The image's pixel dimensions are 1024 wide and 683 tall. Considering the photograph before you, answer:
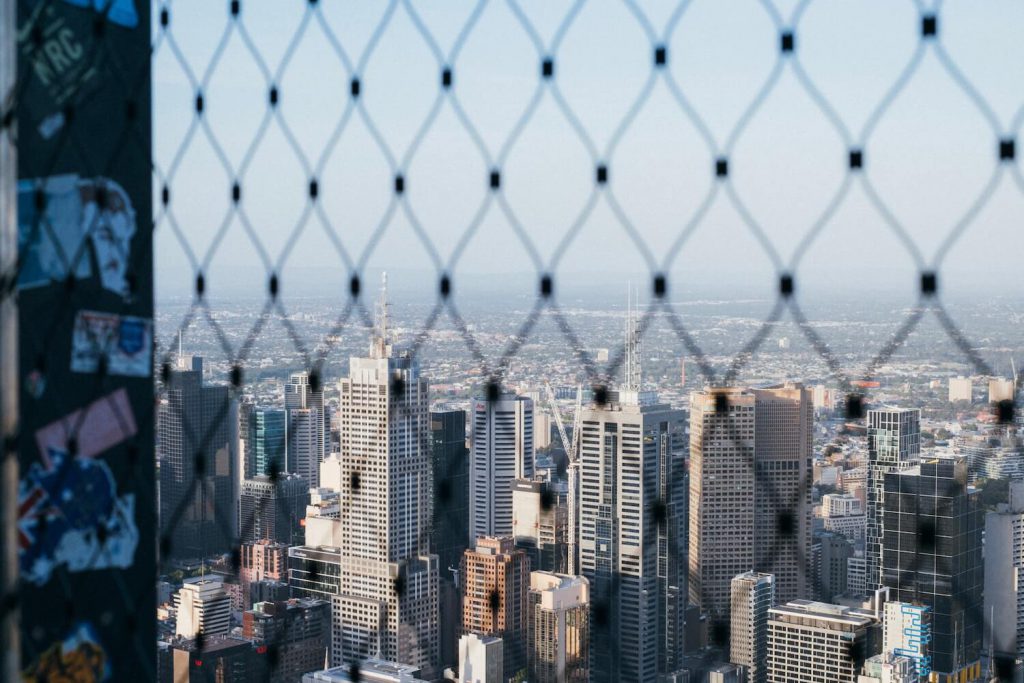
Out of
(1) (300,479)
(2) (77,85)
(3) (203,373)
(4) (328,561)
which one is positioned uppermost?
(2) (77,85)

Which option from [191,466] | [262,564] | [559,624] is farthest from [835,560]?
[262,564]

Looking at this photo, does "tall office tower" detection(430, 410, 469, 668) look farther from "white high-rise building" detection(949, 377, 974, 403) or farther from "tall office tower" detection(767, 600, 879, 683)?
"white high-rise building" detection(949, 377, 974, 403)

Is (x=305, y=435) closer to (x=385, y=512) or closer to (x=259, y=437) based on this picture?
(x=259, y=437)

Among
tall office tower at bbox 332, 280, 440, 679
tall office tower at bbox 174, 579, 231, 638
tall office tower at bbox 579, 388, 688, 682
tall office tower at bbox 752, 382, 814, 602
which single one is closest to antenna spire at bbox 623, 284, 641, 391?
tall office tower at bbox 579, 388, 688, 682

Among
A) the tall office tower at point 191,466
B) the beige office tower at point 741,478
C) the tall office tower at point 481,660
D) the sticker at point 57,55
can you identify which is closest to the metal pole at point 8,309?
the sticker at point 57,55

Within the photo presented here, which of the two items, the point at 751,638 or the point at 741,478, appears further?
the point at 751,638

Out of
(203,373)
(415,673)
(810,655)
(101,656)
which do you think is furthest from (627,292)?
(415,673)

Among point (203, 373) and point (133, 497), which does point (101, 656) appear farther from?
point (203, 373)
